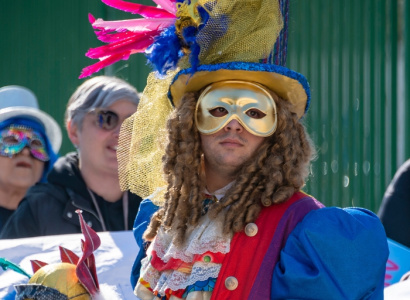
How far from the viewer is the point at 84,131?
170 inches

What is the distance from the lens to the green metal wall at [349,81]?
21.7ft

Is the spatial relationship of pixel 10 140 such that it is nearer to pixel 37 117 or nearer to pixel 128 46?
pixel 37 117

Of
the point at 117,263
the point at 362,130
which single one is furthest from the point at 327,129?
the point at 117,263

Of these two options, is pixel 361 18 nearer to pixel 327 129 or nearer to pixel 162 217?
pixel 327 129

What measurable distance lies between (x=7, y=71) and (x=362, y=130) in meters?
3.16

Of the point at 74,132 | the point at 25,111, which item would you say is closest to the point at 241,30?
the point at 74,132

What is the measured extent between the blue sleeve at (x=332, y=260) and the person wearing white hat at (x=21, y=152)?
268cm

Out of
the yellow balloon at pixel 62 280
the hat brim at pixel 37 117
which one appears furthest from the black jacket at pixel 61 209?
the yellow balloon at pixel 62 280

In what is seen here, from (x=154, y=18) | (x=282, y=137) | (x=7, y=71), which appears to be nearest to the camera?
(x=282, y=137)

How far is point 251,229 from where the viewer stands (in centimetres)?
265

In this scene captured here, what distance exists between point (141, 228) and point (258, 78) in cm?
81

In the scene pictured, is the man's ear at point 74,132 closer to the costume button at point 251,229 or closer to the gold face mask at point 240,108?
the gold face mask at point 240,108

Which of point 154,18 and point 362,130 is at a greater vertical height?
point 154,18

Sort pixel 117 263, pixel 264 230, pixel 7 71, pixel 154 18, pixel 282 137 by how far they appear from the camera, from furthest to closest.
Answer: pixel 7 71 → pixel 117 263 → pixel 154 18 → pixel 282 137 → pixel 264 230
